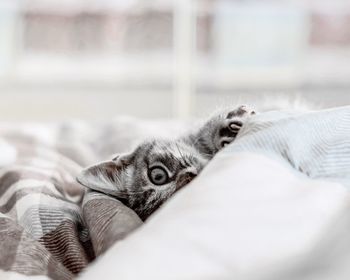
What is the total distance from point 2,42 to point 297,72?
135 centimetres

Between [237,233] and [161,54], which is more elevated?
[237,233]

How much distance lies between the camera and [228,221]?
47cm

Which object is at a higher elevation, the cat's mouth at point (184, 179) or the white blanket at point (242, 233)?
the white blanket at point (242, 233)

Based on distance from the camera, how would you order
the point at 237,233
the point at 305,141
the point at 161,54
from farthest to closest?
the point at 161,54, the point at 305,141, the point at 237,233

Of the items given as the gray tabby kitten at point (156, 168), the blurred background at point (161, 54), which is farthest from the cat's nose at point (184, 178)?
the blurred background at point (161, 54)

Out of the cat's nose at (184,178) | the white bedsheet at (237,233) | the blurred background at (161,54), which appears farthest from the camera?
the blurred background at (161,54)

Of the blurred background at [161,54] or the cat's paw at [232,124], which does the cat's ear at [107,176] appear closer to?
the cat's paw at [232,124]

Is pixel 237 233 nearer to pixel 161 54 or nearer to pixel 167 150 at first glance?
pixel 167 150

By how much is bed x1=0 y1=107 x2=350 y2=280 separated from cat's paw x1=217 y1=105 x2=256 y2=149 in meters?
0.10

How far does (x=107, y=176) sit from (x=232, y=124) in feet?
0.52

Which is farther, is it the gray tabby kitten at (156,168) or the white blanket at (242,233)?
the gray tabby kitten at (156,168)

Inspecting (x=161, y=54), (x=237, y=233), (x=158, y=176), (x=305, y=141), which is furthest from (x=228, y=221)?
(x=161, y=54)

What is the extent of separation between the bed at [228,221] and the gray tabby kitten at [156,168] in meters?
0.03

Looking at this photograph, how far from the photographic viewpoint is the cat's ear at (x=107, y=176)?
0.78 m
